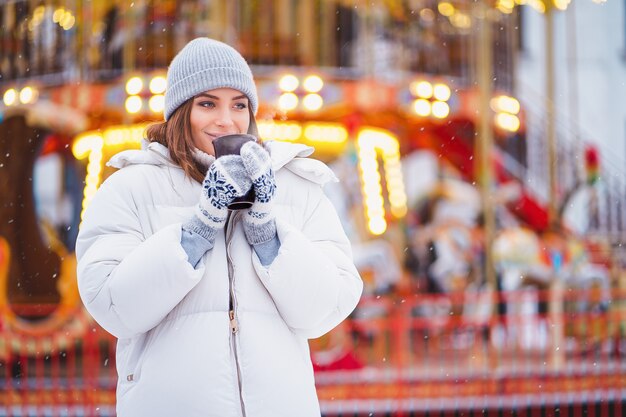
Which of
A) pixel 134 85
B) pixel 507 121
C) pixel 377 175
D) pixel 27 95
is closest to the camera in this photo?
pixel 134 85

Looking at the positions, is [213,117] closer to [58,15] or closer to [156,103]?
[156,103]

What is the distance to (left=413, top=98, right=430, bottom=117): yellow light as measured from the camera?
8828 millimetres

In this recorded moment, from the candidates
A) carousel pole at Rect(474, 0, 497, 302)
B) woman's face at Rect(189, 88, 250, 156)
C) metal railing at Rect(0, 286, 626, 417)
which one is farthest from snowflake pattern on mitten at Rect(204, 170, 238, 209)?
carousel pole at Rect(474, 0, 497, 302)

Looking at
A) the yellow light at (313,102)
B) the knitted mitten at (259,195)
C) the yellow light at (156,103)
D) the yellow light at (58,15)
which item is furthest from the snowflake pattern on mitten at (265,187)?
the yellow light at (58,15)

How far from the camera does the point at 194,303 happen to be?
1865 mm

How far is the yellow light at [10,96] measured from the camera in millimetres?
8784

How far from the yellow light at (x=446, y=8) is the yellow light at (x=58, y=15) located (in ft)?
11.9

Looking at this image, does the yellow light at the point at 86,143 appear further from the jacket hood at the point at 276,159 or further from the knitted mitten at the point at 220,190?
the knitted mitten at the point at 220,190

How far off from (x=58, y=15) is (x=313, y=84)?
252cm

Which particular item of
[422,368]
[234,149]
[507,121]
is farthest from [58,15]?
[234,149]

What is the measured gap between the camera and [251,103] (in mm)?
2141

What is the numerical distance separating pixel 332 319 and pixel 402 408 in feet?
14.1

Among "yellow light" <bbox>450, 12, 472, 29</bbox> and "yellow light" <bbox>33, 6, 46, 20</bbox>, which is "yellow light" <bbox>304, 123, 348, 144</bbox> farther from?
"yellow light" <bbox>33, 6, 46, 20</bbox>

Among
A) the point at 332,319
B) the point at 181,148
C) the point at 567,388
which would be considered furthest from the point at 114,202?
the point at 567,388
